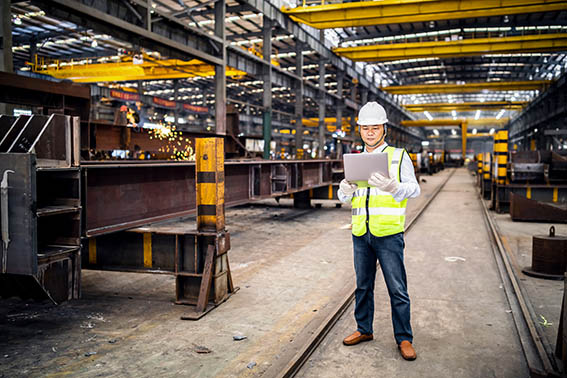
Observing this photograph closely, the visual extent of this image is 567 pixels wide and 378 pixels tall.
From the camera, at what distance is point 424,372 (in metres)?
2.86

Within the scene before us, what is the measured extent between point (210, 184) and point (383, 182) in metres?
2.03

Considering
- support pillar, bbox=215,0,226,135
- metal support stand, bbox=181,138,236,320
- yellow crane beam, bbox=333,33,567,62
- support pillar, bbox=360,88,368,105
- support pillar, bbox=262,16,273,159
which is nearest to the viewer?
metal support stand, bbox=181,138,236,320

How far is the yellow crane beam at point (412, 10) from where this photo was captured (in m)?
16.0

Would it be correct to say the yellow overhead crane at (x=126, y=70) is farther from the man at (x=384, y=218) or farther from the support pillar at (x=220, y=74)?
the man at (x=384, y=218)

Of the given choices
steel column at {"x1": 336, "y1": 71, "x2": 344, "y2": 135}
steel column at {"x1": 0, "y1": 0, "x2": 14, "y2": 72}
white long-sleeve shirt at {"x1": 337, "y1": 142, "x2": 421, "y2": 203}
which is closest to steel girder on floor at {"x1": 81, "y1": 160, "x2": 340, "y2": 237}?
white long-sleeve shirt at {"x1": 337, "y1": 142, "x2": 421, "y2": 203}

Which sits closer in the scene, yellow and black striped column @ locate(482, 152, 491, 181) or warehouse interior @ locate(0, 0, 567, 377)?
warehouse interior @ locate(0, 0, 567, 377)

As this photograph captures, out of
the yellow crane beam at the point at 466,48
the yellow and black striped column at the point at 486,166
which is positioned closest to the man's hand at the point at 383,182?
the yellow and black striped column at the point at 486,166

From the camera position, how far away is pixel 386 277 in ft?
10.1

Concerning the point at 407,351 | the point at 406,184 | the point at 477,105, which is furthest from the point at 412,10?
the point at 477,105

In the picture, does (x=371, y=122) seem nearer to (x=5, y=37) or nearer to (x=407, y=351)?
(x=407, y=351)

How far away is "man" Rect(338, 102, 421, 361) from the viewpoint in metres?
2.95

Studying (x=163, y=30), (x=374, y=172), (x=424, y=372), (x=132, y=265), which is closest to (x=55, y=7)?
(x=163, y=30)

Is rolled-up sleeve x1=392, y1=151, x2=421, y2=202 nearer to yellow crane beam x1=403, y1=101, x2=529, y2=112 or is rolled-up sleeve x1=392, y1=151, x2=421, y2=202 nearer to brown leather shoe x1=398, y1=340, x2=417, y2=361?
brown leather shoe x1=398, y1=340, x2=417, y2=361

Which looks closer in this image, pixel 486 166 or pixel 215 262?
pixel 215 262
